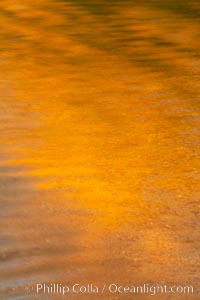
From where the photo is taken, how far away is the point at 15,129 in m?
6.54

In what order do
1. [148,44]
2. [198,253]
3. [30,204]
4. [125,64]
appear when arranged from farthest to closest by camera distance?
[148,44] → [125,64] → [30,204] → [198,253]

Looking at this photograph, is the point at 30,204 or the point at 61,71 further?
the point at 61,71

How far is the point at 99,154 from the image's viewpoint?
5.98m

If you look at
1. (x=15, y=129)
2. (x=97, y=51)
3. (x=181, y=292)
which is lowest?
(x=181, y=292)

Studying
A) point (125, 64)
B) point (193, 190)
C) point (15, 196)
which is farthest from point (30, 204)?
point (125, 64)

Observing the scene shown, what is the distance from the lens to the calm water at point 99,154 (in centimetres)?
441

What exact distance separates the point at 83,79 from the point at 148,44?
4.99ft

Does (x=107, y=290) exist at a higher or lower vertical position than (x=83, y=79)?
lower

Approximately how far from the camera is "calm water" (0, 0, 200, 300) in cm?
441

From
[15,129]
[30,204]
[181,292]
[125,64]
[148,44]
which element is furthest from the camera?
[148,44]

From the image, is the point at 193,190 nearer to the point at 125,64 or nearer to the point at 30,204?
the point at 30,204

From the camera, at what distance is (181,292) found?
4039 mm

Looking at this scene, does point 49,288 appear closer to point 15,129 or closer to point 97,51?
point 15,129

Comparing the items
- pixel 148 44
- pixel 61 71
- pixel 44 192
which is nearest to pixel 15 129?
pixel 44 192
